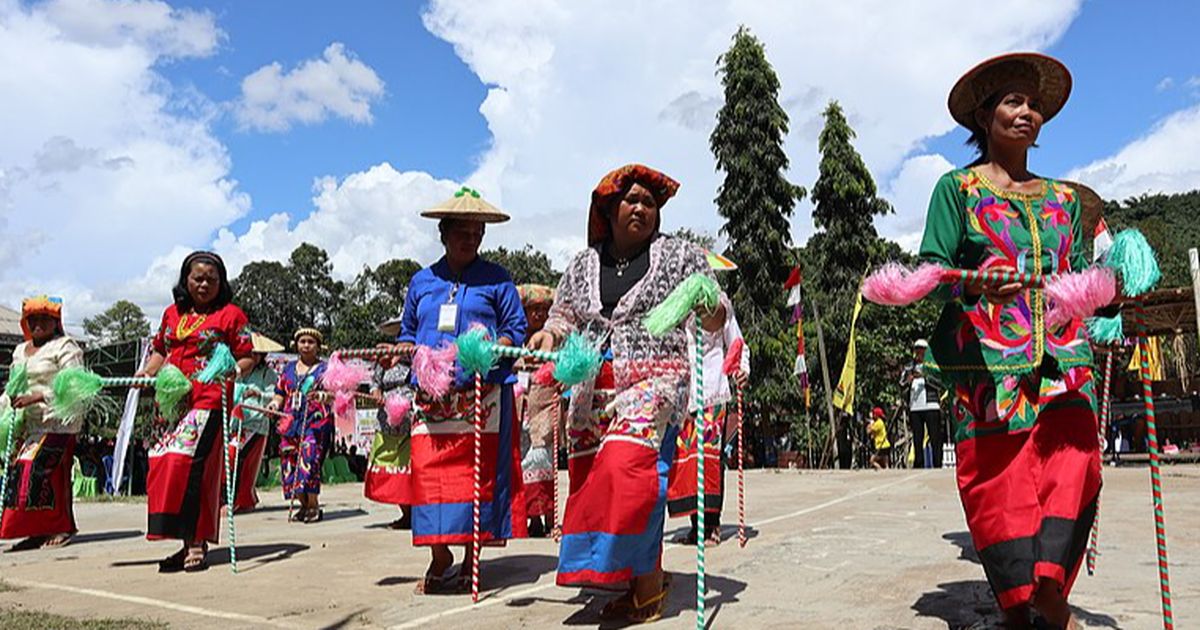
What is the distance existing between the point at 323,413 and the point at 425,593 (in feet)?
19.6

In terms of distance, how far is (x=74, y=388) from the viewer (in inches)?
263

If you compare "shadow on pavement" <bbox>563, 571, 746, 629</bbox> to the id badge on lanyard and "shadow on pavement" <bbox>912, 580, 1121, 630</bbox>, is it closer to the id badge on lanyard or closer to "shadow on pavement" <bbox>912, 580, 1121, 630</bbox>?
"shadow on pavement" <bbox>912, 580, 1121, 630</bbox>

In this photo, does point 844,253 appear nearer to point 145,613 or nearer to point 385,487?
point 385,487

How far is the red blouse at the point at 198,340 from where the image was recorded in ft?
21.0

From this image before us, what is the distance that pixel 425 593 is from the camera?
5.08 m

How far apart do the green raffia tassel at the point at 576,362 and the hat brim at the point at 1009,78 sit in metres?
1.92

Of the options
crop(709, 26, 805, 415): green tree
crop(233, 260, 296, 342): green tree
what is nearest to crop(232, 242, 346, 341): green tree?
crop(233, 260, 296, 342): green tree

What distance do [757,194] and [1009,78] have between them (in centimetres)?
1954

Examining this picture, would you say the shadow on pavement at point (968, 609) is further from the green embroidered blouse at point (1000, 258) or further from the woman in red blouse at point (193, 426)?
the woman in red blouse at point (193, 426)

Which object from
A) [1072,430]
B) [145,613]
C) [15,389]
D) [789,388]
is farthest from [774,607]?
[789,388]

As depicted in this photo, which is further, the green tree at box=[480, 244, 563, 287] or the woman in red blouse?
the green tree at box=[480, 244, 563, 287]

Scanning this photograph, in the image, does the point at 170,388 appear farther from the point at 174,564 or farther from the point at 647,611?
the point at 647,611

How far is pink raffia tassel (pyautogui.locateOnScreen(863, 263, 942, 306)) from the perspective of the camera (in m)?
3.30

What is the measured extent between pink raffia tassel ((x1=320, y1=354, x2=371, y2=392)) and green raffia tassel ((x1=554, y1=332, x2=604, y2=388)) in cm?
Answer: 296
